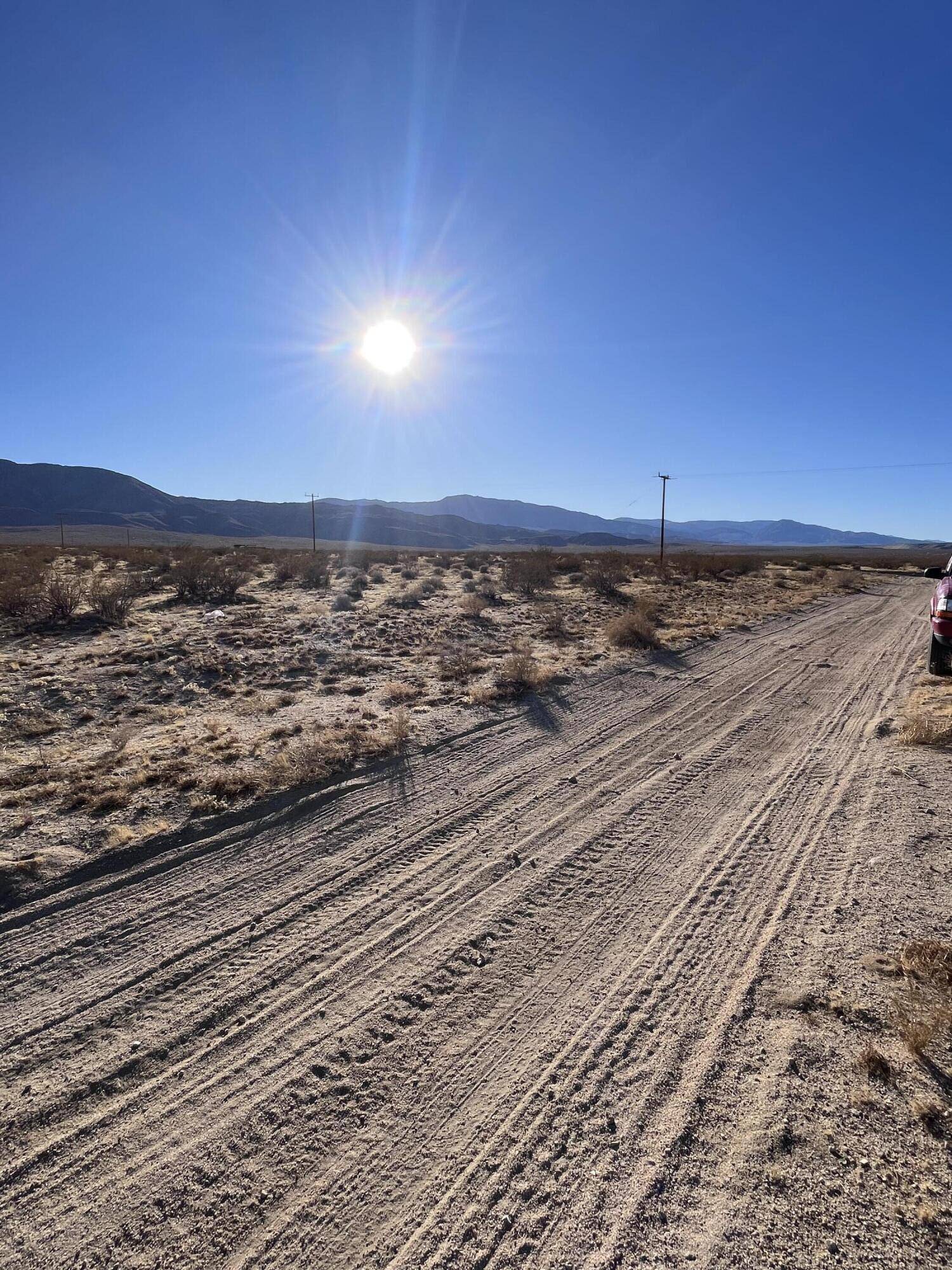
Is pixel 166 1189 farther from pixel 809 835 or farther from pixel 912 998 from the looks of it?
pixel 809 835

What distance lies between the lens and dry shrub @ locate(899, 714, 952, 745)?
A: 707 cm

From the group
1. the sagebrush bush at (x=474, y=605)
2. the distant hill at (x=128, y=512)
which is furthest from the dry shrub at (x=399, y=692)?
the distant hill at (x=128, y=512)

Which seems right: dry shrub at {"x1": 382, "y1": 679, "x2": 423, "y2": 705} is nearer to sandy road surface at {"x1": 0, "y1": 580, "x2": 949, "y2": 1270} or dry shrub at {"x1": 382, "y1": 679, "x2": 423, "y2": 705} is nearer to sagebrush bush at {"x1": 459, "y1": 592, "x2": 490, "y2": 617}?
sandy road surface at {"x1": 0, "y1": 580, "x2": 949, "y2": 1270}

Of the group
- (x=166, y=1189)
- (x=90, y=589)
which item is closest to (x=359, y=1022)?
(x=166, y=1189)

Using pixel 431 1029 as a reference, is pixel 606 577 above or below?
above

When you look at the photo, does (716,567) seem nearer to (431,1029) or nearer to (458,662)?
(458,662)

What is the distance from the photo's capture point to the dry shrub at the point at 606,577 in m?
24.9

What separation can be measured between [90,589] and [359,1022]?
17.9 metres

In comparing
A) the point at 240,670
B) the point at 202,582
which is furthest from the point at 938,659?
the point at 202,582

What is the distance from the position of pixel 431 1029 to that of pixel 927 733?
6786mm

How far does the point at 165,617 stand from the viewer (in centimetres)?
1620

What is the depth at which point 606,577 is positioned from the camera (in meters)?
26.8

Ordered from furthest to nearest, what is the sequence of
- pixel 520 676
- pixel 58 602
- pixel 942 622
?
pixel 58 602
pixel 520 676
pixel 942 622

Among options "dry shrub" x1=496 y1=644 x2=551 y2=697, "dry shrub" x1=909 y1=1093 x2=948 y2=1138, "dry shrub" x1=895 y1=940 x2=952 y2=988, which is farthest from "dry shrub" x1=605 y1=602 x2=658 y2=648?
"dry shrub" x1=909 y1=1093 x2=948 y2=1138
